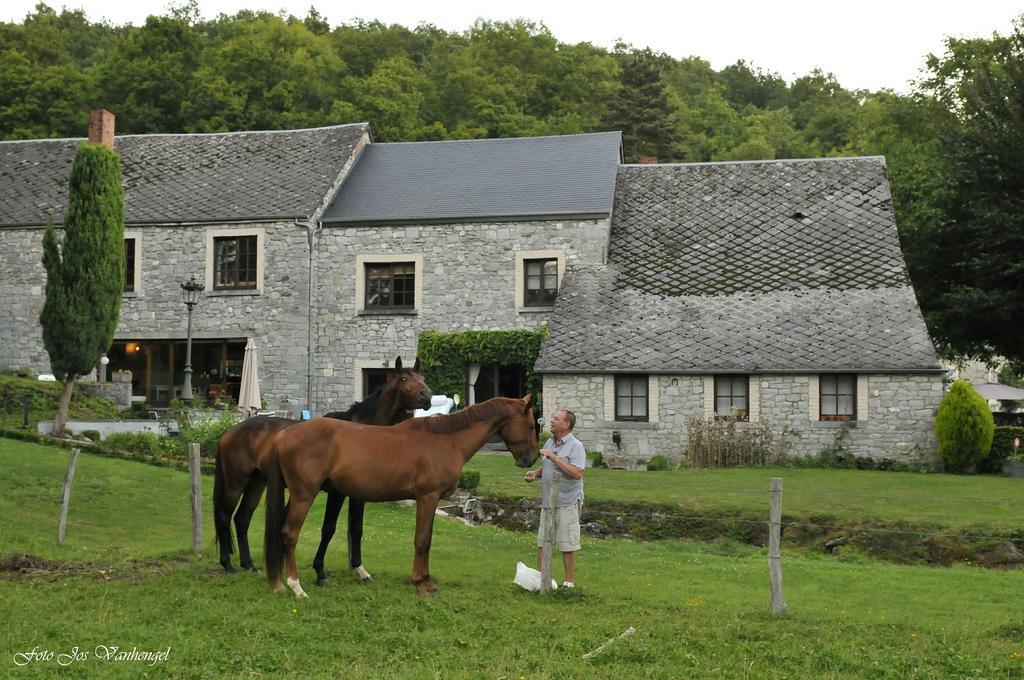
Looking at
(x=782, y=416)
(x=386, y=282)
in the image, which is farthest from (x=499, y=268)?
(x=782, y=416)

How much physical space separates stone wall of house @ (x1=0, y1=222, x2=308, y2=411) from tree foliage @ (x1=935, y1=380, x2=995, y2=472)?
1498cm

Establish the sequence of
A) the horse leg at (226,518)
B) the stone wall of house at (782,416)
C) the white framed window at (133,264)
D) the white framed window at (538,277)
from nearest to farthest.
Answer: the horse leg at (226,518)
the stone wall of house at (782,416)
the white framed window at (538,277)
the white framed window at (133,264)

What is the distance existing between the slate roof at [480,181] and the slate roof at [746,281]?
135 centimetres

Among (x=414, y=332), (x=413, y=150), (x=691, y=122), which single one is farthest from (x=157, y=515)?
(x=691, y=122)

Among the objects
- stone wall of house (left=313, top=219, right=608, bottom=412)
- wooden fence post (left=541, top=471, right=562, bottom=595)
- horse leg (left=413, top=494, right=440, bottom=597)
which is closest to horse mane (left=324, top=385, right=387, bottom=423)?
horse leg (left=413, top=494, right=440, bottom=597)

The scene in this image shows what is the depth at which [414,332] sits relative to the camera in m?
27.9

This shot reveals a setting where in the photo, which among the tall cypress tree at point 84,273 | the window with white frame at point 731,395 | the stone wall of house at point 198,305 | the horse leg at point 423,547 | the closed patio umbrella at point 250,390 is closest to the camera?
the horse leg at point 423,547

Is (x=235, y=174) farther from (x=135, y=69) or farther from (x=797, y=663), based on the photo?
(x=797, y=663)

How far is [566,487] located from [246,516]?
3143 millimetres

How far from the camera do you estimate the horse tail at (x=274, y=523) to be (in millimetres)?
9664

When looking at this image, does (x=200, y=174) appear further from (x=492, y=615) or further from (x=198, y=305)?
(x=492, y=615)

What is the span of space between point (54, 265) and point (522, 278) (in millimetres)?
10736

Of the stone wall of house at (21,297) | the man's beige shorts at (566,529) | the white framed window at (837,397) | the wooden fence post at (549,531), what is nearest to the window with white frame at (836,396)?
the white framed window at (837,397)

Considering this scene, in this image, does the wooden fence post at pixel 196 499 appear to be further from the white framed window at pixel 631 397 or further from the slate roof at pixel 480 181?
the slate roof at pixel 480 181
